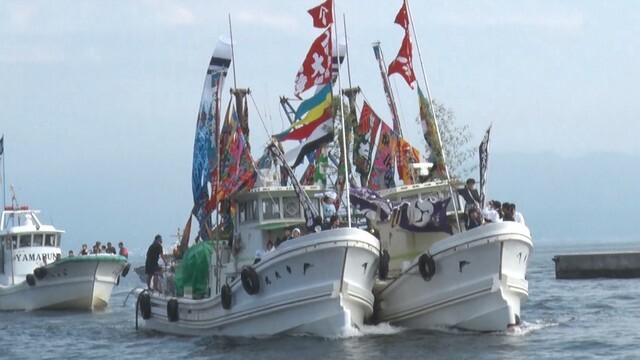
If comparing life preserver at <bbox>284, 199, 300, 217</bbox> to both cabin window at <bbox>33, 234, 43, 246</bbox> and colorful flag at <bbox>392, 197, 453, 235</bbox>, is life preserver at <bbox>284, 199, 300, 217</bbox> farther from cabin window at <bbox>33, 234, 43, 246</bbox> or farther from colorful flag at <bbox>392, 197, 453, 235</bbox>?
cabin window at <bbox>33, 234, 43, 246</bbox>

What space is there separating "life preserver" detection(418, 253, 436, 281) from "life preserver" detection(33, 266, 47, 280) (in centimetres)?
2488

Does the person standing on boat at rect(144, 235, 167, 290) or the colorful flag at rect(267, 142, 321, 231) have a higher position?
the colorful flag at rect(267, 142, 321, 231)

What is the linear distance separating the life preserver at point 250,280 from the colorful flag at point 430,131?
547 cm

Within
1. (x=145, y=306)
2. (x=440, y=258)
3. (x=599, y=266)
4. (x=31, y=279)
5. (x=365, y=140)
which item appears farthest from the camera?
(x=599, y=266)

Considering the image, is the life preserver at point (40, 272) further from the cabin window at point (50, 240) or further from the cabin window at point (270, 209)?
the cabin window at point (270, 209)

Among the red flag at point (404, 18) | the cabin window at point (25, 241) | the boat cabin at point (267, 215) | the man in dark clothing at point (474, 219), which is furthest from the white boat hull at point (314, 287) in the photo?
the cabin window at point (25, 241)

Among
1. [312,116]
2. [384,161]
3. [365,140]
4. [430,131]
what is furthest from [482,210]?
[365,140]

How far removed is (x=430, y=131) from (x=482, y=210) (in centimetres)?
444

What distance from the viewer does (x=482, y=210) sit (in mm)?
32094

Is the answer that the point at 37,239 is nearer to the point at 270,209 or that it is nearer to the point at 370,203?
the point at 270,209

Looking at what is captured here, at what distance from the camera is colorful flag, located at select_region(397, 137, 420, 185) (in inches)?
1526

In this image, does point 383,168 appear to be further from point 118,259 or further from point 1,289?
point 1,289

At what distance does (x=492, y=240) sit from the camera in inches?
1208

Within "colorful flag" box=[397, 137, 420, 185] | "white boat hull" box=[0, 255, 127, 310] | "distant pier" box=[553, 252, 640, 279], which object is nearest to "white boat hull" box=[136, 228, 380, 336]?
"colorful flag" box=[397, 137, 420, 185]
